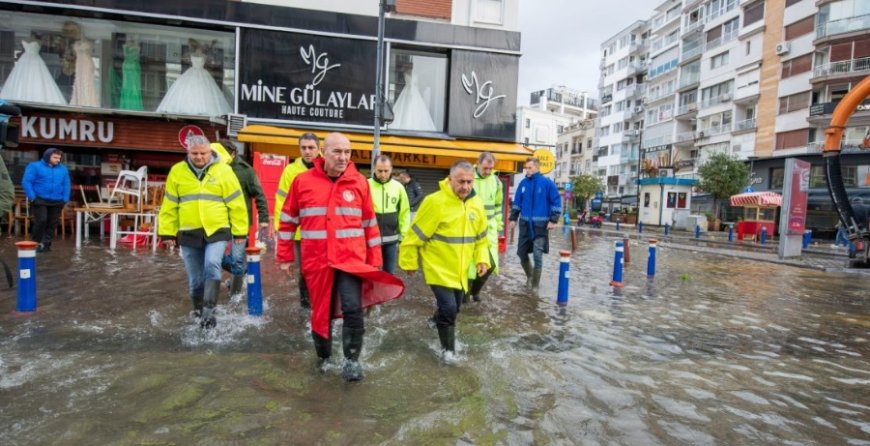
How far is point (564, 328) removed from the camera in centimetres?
598

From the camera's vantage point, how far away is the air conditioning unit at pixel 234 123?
1430 cm

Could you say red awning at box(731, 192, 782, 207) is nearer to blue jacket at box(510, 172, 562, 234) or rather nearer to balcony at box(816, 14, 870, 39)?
balcony at box(816, 14, 870, 39)

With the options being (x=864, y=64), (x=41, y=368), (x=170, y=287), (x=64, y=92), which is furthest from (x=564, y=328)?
(x=864, y=64)

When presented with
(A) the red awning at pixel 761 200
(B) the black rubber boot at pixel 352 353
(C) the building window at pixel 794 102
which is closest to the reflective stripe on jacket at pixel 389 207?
(B) the black rubber boot at pixel 352 353

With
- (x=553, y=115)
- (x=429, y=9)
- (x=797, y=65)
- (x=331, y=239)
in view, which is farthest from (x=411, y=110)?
(x=553, y=115)

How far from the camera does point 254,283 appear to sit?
5844 millimetres

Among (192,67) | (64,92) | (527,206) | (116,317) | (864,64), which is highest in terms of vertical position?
(864,64)

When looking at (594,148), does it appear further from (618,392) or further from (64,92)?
(618,392)

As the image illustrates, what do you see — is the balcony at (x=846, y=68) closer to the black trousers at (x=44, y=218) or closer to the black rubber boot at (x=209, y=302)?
the black rubber boot at (x=209, y=302)

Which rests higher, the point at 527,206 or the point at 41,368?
the point at 527,206

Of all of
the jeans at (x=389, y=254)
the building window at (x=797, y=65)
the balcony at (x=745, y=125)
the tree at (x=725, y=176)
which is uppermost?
the building window at (x=797, y=65)

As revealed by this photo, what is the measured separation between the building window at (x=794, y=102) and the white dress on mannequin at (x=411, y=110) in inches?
1368

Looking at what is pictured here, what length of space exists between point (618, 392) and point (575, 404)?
49 centimetres

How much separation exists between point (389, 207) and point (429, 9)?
13.8 m
